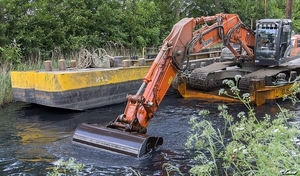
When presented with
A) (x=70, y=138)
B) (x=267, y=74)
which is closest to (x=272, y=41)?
(x=267, y=74)

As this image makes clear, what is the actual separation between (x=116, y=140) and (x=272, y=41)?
22.6 feet

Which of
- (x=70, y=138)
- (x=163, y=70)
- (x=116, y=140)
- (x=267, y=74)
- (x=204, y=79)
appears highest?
(x=163, y=70)

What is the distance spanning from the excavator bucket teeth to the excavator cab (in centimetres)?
594

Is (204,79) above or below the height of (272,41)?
below

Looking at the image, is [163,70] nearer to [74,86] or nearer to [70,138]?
[70,138]

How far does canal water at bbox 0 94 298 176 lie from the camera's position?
21.6 ft

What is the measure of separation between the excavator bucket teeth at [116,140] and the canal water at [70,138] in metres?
0.14

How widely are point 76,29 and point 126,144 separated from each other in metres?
11.2

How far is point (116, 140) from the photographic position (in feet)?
22.6

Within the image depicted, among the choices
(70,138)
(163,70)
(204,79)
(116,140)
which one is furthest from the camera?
(204,79)

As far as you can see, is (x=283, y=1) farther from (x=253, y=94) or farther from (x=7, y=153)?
(x=7, y=153)

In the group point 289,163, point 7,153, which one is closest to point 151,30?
point 7,153

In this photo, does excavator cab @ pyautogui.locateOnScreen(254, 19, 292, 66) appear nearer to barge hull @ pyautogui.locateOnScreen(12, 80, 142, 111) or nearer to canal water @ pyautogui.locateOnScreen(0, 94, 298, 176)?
canal water @ pyautogui.locateOnScreen(0, 94, 298, 176)

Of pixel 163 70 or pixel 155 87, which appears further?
pixel 163 70
